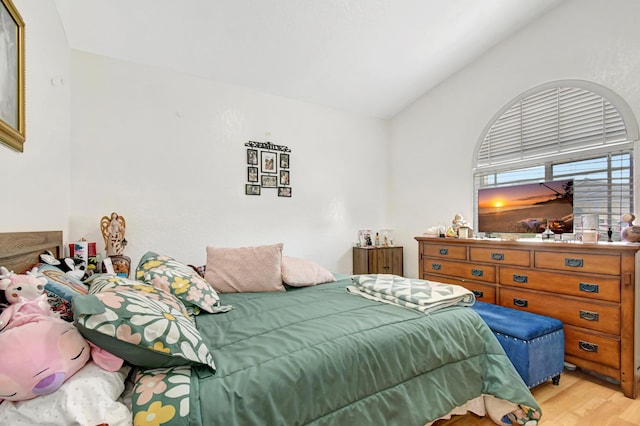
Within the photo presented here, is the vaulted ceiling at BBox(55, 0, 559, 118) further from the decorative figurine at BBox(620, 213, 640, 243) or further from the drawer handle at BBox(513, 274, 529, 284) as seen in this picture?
the drawer handle at BBox(513, 274, 529, 284)

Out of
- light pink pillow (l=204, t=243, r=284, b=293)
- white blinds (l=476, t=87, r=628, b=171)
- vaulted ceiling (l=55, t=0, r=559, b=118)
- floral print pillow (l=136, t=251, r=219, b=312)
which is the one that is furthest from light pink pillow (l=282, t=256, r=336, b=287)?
white blinds (l=476, t=87, r=628, b=171)

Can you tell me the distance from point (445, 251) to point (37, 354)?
3.17 m

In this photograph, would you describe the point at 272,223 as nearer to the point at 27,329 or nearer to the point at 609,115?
the point at 27,329

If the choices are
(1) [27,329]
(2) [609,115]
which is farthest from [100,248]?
(2) [609,115]

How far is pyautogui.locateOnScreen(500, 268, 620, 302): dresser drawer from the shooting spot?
209 cm

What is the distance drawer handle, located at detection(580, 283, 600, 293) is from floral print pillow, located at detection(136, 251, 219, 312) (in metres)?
2.48

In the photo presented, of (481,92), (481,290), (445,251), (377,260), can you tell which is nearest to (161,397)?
(481,290)

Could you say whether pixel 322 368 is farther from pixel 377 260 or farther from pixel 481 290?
pixel 377 260

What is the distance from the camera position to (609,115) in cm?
254

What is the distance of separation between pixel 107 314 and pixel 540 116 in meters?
3.67

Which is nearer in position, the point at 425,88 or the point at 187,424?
the point at 187,424

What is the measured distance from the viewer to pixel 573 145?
2779 millimetres

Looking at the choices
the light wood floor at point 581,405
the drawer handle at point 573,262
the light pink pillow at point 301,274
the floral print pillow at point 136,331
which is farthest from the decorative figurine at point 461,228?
the floral print pillow at point 136,331

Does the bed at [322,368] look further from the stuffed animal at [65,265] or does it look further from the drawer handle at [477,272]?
the drawer handle at [477,272]
